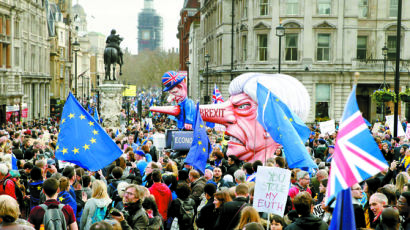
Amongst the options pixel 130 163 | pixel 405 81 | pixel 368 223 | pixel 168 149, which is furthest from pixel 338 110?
pixel 368 223

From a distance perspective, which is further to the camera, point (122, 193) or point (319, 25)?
point (319, 25)

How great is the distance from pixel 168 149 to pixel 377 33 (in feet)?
96.9

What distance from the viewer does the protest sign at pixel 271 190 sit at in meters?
7.95

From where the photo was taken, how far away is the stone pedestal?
2655cm

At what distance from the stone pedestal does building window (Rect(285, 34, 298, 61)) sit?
17707 mm

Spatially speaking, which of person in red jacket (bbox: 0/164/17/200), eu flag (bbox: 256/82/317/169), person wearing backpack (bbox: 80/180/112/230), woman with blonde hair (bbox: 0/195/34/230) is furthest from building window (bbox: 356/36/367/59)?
woman with blonde hair (bbox: 0/195/34/230)

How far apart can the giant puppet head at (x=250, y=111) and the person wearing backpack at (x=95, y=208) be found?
7.95 meters


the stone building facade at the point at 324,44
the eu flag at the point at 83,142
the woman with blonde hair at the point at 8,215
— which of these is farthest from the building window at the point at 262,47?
the woman with blonde hair at the point at 8,215

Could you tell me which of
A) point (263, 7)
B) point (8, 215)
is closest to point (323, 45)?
point (263, 7)

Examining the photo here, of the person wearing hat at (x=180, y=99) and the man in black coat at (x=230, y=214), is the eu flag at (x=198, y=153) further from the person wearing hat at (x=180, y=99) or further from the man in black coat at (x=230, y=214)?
the person wearing hat at (x=180, y=99)

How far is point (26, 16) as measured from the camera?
5434 centimetres

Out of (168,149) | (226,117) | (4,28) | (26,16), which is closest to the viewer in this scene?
(226,117)

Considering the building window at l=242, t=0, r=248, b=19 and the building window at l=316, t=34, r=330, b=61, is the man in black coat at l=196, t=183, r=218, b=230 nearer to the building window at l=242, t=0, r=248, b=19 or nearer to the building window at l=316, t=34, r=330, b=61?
the building window at l=316, t=34, r=330, b=61

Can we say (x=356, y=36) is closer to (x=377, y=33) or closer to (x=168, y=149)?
(x=377, y=33)
